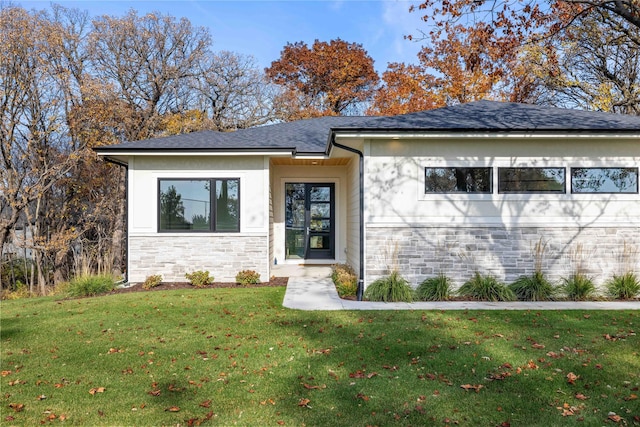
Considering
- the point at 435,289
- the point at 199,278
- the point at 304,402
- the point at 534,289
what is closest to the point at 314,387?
the point at 304,402

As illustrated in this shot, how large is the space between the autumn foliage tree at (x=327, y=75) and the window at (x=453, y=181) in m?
16.9

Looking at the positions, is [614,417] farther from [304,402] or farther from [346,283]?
[346,283]

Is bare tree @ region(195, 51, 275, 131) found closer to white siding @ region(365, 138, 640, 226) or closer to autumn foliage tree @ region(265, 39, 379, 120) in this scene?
autumn foliage tree @ region(265, 39, 379, 120)

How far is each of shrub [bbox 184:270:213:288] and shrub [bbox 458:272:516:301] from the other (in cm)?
522

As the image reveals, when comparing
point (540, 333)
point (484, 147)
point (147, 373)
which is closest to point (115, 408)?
point (147, 373)

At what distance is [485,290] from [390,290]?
5.56ft

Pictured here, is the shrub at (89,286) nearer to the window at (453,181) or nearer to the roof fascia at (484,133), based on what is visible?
the roof fascia at (484,133)

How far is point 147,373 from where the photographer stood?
4.12m

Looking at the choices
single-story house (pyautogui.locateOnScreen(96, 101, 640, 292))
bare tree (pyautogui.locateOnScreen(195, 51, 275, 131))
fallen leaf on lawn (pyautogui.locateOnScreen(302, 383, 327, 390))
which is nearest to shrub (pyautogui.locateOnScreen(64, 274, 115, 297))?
single-story house (pyautogui.locateOnScreen(96, 101, 640, 292))

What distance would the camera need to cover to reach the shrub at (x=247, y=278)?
9.35m

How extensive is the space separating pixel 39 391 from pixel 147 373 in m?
0.87

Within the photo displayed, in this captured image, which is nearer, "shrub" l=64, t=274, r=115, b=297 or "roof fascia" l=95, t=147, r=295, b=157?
"shrub" l=64, t=274, r=115, b=297

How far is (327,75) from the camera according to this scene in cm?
2594

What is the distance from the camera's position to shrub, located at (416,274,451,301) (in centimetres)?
767
